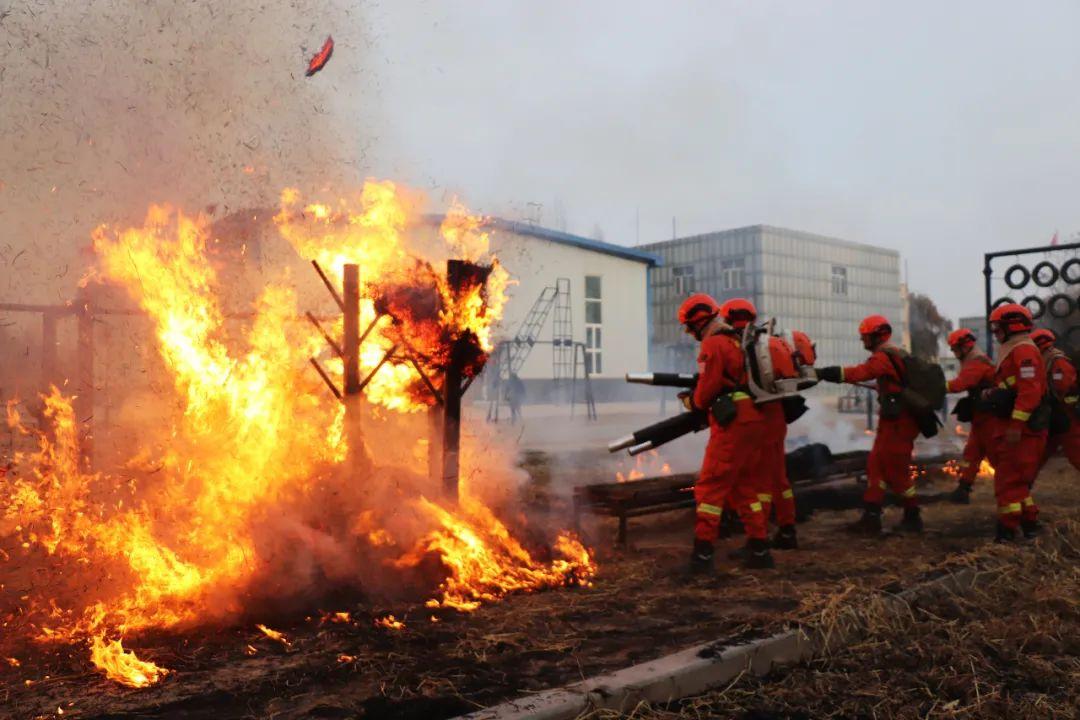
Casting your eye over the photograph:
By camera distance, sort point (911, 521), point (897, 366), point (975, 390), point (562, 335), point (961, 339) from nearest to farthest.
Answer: point (897, 366) < point (911, 521) < point (975, 390) < point (961, 339) < point (562, 335)

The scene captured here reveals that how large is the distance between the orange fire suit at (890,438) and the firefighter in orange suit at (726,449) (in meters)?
1.74

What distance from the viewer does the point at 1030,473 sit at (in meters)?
6.89

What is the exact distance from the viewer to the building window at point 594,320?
2941 centimetres

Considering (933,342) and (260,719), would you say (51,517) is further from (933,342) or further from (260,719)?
(933,342)

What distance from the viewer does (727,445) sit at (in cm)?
602

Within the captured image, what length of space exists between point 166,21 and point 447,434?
396cm

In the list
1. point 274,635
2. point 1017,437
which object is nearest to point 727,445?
point 1017,437

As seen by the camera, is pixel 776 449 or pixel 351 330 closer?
pixel 351 330

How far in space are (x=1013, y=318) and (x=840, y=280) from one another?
27661mm

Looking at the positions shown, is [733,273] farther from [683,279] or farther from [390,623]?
[390,623]

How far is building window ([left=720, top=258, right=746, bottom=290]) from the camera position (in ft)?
101

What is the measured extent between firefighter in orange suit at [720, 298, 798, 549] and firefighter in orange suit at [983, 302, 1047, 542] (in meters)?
1.77

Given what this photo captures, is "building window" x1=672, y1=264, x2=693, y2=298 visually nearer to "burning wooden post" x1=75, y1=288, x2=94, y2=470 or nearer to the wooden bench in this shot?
the wooden bench

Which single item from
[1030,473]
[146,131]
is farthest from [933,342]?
[146,131]
